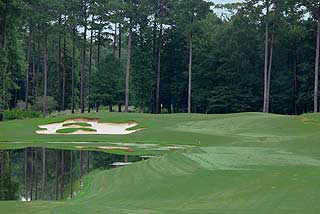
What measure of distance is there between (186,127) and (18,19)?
27.4 m

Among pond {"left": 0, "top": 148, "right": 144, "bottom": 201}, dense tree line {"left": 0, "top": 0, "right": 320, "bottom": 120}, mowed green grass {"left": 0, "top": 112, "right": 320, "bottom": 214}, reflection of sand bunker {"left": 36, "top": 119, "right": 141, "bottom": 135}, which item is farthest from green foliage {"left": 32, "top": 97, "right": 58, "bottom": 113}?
mowed green grass {"left": 0, "top": 112, "right": 320, "bottom": 214}

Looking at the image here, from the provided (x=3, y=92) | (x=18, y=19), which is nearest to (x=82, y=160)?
(x=3, y=92)

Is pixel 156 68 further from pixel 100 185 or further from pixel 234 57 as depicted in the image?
pixel 100 185

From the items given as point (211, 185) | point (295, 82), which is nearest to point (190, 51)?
point (295, 82)

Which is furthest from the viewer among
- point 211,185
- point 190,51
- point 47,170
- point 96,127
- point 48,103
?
point 48,103

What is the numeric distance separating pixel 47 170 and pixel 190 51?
158ft

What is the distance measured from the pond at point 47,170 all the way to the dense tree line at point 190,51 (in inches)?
1365

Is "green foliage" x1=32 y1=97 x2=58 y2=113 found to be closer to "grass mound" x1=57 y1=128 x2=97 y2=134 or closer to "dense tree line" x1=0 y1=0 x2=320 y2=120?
"dense tree line" x1=0 y1=0 x2=320 y2=120

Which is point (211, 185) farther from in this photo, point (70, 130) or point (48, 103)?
point (48, 103)

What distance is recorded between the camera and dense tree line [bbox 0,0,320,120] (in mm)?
66562

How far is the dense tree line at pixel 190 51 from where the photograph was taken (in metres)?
66.6

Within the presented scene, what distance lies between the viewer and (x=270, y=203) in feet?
36.2

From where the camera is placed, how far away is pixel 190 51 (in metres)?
68.4

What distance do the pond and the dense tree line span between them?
34.7m
